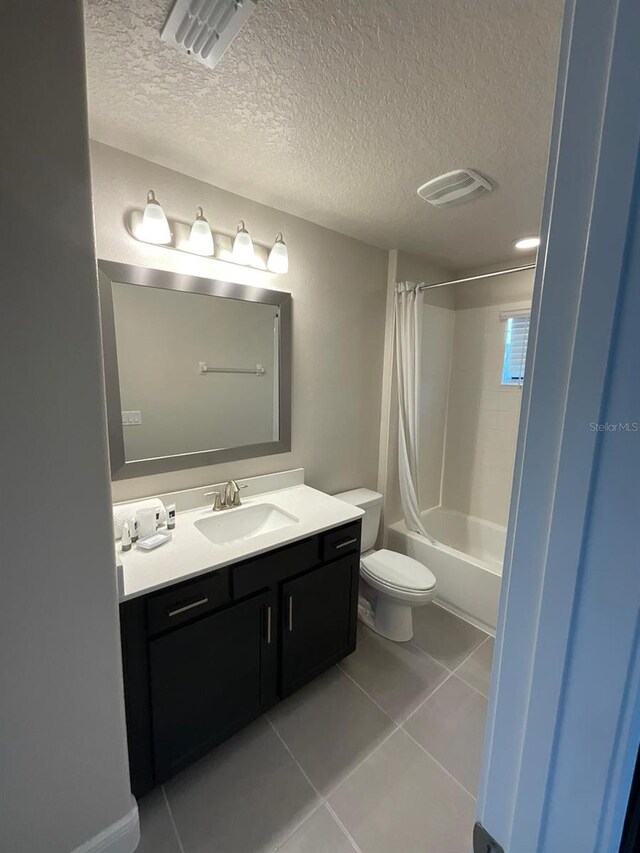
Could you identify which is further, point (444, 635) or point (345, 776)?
point (444, 635)

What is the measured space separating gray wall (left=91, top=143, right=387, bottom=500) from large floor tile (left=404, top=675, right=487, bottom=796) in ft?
4.10

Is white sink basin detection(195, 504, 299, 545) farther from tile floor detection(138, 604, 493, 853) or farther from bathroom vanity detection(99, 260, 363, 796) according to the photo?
tile floor detection(138, 604, 493, 853)

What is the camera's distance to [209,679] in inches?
51.4

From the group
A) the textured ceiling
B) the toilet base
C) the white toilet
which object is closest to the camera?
the textured ceiling

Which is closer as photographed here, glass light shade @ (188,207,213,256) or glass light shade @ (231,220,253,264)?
glass light shade @ (188,207,213,256)

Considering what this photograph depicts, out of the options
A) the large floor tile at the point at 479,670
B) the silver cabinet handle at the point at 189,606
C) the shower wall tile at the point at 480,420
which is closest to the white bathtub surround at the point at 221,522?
the silver cabinet handle at the point at 189,606

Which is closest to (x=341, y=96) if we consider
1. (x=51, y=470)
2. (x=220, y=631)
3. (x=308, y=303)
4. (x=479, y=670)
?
(x=308, y=303)

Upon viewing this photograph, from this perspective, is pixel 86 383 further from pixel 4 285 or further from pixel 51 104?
pixel 51 104

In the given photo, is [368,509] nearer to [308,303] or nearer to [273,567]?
[273,567]

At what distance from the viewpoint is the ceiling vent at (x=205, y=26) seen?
833 millimetres

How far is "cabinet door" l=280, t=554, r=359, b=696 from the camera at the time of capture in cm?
153

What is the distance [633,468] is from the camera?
0.32 meters

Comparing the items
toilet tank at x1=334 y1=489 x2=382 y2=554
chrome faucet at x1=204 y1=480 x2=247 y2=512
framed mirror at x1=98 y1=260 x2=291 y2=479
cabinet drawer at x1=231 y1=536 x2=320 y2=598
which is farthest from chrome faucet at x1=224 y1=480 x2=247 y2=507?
toilet tank at x1=334 y1=489 x2=382 y2=554

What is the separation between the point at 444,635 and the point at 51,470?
7.25 feet
